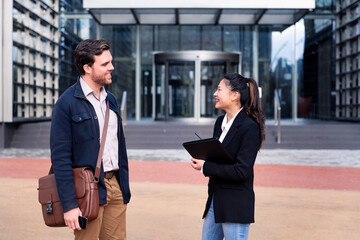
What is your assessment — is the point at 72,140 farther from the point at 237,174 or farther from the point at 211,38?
the point at 211,38

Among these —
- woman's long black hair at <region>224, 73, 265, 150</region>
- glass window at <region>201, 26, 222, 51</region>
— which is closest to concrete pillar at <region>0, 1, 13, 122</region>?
glass window at <region>201, 26, 222, 51</region>

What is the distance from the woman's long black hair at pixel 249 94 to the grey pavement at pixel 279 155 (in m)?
7.99

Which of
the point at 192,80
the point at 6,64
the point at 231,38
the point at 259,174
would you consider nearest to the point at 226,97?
the point at 259,174

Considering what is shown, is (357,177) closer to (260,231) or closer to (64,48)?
(260,231)

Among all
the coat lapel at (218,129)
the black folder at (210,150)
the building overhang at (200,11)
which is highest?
the building overhang at (200,11)

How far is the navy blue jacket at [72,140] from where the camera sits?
236 centimetres

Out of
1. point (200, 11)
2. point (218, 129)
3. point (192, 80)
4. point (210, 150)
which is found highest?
point (200, 11)

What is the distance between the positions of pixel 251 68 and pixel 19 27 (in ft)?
36.4

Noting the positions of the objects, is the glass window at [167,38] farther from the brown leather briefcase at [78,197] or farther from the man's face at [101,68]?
the brown leather briefcase at [78,197]

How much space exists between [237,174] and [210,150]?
20 centimetres

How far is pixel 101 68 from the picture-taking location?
2.57 m

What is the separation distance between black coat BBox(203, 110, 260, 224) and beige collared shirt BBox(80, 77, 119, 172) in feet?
1.71

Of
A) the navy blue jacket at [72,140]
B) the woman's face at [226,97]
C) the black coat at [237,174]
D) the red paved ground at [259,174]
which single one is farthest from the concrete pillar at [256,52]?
the navy blue jacket at [72,140]

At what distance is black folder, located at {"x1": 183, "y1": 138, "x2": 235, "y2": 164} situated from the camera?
2.48m
